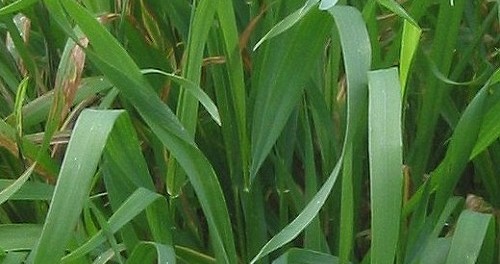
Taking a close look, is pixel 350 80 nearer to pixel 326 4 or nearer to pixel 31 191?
pixel 326 4

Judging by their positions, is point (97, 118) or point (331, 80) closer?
point (97, 118)

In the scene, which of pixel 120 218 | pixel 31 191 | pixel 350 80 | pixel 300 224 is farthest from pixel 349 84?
pixel 31 191

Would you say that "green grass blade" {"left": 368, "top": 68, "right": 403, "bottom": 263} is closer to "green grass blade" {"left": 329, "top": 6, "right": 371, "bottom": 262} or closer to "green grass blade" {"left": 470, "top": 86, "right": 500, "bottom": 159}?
"green grass blade" {"left": 329, "top": 6, "right": 371, "bottom": 262}

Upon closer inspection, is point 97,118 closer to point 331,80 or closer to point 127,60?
point 127,60

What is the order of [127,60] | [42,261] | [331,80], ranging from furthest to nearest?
[331,80] < [127,60] < [42,261]

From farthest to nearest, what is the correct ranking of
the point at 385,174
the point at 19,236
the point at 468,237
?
the point at 19,236, the point at 468,237, the point at 385,174

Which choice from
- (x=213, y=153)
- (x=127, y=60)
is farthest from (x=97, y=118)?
(x=213, y=153)

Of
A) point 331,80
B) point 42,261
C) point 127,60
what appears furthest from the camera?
point 331,80
